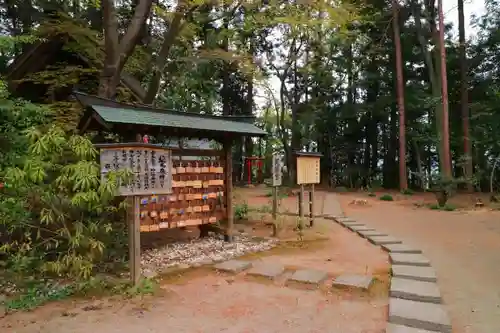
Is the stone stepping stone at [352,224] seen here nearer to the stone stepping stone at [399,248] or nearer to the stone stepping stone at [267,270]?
the stone stepping stone at [399,248]

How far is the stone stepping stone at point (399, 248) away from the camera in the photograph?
6.12m

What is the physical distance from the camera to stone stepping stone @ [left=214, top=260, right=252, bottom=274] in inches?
200

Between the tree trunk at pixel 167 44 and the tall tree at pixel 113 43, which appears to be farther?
the tree trunk at pixel 167 44

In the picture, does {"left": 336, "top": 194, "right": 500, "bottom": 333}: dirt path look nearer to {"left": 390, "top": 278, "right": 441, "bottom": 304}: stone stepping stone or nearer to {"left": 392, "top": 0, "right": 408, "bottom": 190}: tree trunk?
{"left": 390, "top": 278, "right": 441, "bottom": 304}: stone stepping stone

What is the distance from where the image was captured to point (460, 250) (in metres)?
6.43

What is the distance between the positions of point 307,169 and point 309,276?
4.09 metres

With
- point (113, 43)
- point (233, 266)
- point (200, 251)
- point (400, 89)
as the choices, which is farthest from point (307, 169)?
point (400, 89)

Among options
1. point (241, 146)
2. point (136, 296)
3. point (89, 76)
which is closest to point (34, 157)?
point (136, 296)

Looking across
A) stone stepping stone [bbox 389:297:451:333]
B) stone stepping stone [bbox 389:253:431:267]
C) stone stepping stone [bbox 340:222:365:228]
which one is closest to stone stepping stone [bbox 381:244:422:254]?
stone stepping stone [bbox 389:253:431:267]

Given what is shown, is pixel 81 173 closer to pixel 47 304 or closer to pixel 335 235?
pixel 47 304

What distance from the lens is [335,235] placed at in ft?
26.3

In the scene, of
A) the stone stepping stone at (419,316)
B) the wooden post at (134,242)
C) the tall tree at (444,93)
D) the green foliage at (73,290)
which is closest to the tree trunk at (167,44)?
the wooden post at (134,242)

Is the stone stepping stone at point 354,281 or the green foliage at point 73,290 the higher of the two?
the green foliage at point 73,290

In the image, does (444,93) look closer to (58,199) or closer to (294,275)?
(294,275)
